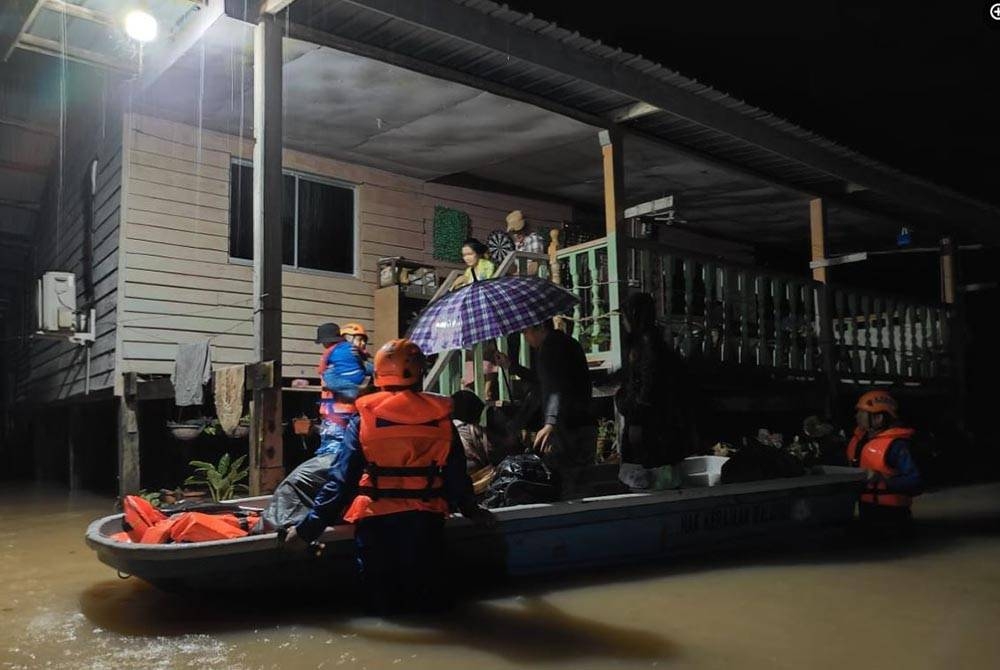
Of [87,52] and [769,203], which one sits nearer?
[87,52]

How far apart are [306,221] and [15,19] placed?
3961mm

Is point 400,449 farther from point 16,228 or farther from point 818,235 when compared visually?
point 16,228

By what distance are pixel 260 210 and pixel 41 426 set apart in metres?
13.4

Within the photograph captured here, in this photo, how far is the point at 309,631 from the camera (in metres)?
4.40

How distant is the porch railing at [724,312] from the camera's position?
9141 millimetres

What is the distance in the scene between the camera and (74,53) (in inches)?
343

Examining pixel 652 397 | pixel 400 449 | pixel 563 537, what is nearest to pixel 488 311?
pixel 652 397

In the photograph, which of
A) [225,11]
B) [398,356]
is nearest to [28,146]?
[225,11]

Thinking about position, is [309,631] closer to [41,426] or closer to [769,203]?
[769,203]

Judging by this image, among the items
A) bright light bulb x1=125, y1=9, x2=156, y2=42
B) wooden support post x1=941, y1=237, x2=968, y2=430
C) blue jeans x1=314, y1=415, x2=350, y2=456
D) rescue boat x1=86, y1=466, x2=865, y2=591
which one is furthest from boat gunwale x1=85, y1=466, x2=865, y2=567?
wooden support post x1=941, y1=237, x2=968, y2=430

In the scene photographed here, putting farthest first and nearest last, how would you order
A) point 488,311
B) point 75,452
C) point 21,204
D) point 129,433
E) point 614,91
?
point 21,204 < point 75,452 < point 129,433 < point 614,91 < point 488,311

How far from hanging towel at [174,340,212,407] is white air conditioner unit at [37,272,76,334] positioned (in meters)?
2.58

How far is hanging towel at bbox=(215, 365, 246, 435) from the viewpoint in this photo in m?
6.60

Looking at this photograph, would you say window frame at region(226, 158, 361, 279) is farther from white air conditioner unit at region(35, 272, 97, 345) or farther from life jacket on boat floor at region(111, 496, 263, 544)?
life jacket on boat floor at region(111, 496, 263, 544)
